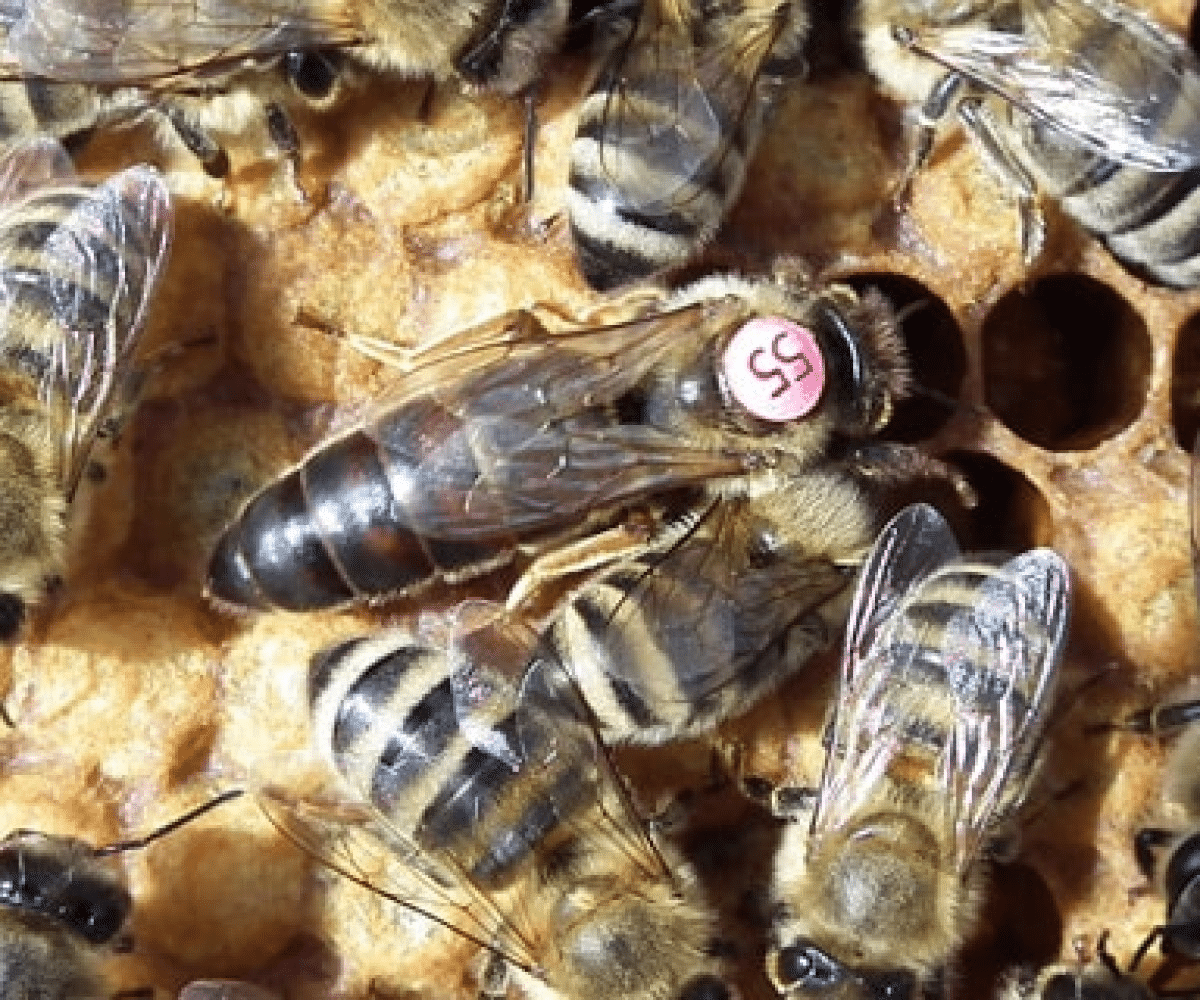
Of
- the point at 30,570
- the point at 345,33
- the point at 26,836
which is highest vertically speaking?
the point at 345,33

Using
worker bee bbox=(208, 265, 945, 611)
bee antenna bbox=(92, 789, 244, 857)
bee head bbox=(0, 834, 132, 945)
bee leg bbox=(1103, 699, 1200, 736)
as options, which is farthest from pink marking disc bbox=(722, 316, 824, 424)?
bee head bbox=(0, 834, 132, 945)

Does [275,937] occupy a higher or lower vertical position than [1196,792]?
lower

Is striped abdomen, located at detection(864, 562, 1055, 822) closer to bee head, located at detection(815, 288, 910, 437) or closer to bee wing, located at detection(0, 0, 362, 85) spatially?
bee head, located at detection(815, 288, 910, 437)

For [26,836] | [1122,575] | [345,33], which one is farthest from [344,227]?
[1122,575]

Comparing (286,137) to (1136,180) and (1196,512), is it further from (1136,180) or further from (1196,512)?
(1196,512)

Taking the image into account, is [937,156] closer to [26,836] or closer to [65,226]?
[65,226]

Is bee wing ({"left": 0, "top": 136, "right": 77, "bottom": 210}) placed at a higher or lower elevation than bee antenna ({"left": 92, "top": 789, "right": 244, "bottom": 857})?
higher
